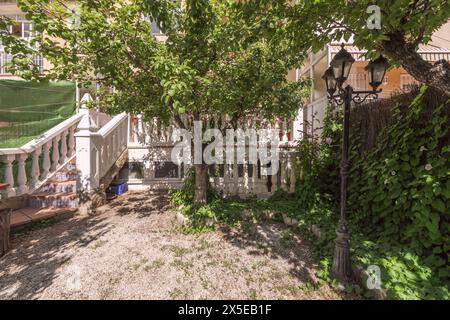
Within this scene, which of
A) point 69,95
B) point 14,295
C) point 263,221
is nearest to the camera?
point 14,295

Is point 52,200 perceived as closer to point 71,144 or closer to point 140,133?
point 71,144

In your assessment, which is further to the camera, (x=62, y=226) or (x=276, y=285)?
(x=62, y=226)

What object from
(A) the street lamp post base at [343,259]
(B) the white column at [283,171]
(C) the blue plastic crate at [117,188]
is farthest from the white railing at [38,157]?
(B) the white column at [283,171]

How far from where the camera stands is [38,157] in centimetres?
517

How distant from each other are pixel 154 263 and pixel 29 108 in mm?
6838

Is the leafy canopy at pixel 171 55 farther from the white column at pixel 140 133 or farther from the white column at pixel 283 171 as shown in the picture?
the white column at pixel 140 133

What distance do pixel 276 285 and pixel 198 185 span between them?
9.40 feet

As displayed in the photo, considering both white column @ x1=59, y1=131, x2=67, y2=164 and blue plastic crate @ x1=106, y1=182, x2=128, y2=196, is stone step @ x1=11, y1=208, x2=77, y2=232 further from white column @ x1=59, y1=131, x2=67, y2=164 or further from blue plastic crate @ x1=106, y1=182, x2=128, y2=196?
white column @ x1=59, y1=131, x2=67, y2=164

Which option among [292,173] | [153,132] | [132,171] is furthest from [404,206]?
[132,171]

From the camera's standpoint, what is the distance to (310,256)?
372 cm

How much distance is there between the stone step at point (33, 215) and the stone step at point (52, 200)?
18cm

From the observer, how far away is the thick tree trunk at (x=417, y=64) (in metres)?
2.75
